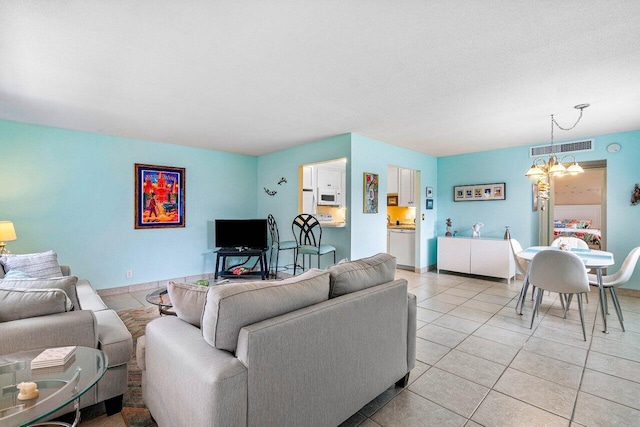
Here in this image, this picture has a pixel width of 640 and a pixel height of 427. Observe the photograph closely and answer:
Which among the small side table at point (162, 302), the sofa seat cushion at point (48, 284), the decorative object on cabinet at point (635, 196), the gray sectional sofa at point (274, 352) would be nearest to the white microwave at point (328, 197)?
the small side table at point (162, 302)

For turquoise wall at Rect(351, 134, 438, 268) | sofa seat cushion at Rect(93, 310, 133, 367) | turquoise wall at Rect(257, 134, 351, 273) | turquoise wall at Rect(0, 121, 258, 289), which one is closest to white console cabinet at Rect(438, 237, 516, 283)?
turquoise wall at Rect(351, 134, 438, 268)

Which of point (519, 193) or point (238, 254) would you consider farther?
point (519, 193)

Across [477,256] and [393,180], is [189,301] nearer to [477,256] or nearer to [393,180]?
[477,256]

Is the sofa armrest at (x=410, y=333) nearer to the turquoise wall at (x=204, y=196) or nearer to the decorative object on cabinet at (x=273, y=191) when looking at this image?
the turquoise wall at (x=204, y=196)

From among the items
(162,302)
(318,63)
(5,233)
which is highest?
(318,63)

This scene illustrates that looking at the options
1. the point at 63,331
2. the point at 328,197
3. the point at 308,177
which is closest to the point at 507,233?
the point at 328,197

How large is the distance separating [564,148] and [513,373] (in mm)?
4013

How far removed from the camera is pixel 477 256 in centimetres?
520

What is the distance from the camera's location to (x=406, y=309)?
2.01 m

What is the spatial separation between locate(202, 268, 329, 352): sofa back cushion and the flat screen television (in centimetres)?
374

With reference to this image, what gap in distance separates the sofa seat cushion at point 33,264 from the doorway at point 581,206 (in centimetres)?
668

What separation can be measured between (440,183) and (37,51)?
19.8 feet

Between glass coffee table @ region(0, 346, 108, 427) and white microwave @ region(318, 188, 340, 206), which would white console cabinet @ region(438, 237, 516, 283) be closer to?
white microwave @ region(318, 188, 340, 206)

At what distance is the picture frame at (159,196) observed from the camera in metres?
4.55
